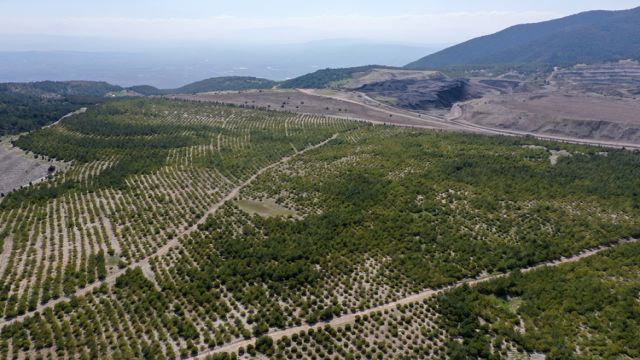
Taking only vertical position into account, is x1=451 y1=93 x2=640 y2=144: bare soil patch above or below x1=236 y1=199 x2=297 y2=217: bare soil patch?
above

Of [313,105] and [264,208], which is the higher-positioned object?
[313,105]

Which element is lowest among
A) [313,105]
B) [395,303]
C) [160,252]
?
[395,303]

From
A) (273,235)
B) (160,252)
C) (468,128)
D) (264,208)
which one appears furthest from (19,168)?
(468,128)

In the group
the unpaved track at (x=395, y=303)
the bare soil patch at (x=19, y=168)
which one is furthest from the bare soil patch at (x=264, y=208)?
the bare soil patch at (x=19, y=168)

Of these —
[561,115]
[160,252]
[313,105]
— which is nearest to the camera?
[160,252]

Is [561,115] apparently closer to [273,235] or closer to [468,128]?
[468,128]

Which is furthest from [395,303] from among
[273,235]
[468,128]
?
[468,128]

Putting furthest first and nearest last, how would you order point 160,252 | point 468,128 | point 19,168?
point 468,128
point 19,168
point 160,252

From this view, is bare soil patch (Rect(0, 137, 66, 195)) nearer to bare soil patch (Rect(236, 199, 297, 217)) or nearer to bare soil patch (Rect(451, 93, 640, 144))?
bare soil patch (Rect(236, 199, 297, 217))

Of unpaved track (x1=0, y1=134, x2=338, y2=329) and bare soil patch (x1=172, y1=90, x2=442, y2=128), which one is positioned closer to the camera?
unpaved track (x1=0, y1=134, x2=338, y2=329)

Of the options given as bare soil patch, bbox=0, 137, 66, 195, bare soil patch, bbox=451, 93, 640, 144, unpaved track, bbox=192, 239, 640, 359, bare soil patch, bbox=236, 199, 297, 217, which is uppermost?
bare soil patch, bbox=451, 93, 640, 144

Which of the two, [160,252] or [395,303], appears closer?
[395,303]

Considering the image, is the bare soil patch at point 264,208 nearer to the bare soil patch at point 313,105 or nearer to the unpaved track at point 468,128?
the bare soil patch at point 313,105

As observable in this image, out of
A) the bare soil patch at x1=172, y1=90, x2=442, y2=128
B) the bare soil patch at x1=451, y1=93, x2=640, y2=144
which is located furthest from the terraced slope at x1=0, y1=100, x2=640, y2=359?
the bare soil patch at x1=172, y1=90, x2=442, y2=128
